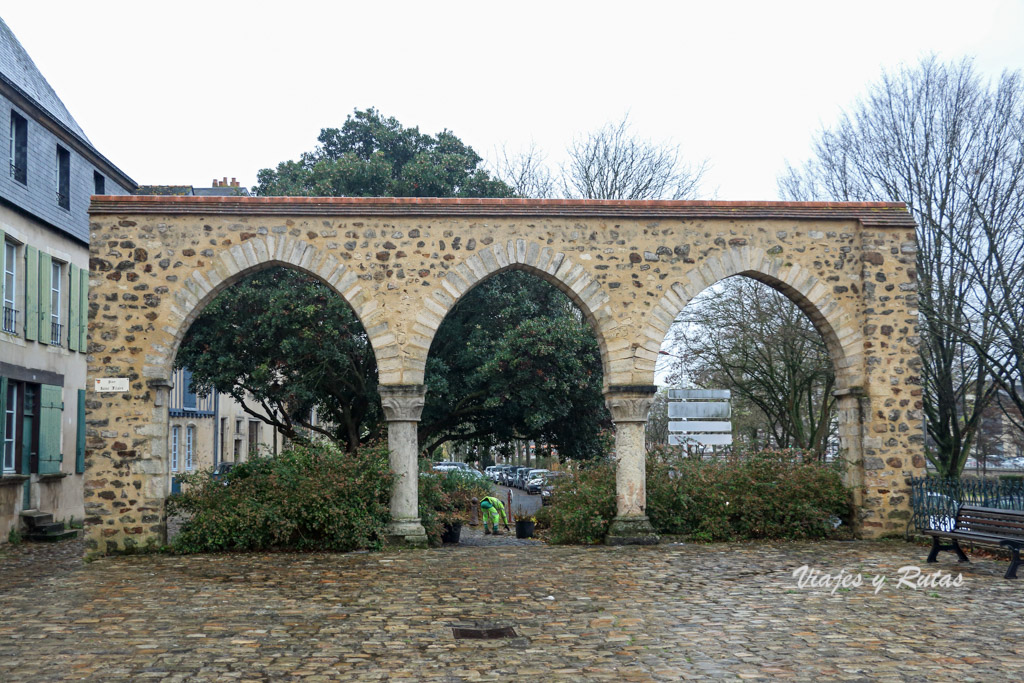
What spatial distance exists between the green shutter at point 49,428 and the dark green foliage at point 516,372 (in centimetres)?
603

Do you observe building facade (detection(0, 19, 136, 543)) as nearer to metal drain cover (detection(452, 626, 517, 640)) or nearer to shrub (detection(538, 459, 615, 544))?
shrub (detection(538, 459, 615, 544))

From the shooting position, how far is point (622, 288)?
37.1 ft

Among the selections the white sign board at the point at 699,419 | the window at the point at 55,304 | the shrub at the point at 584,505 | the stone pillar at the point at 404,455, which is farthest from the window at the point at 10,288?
the white sign board at the point at 699,419

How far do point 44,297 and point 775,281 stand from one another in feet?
37.1

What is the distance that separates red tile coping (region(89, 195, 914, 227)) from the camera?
10875 mm

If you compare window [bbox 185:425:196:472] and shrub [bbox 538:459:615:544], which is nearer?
shrub [bbox 538:459:615:544]

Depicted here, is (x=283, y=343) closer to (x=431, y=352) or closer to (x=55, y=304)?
(x=431, y=352)

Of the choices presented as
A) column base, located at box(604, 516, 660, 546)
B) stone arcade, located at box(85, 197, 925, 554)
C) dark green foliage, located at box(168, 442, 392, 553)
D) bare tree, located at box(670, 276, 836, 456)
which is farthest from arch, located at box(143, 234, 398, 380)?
bare tree, located at box(670, 276, 836, 456)

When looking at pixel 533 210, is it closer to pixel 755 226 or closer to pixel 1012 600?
pixel 755 226

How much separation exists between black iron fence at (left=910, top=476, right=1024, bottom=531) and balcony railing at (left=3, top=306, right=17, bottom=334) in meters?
12.8

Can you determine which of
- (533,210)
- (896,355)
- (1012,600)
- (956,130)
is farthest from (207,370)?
(956,130)

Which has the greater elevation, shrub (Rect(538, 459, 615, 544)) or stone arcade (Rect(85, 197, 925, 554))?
stone arcade (Rect(85, 197, 925, 554))

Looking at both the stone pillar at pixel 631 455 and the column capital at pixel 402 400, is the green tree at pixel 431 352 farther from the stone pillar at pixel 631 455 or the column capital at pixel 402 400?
the column capital at pixel 402 400

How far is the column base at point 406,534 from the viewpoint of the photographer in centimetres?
1091
